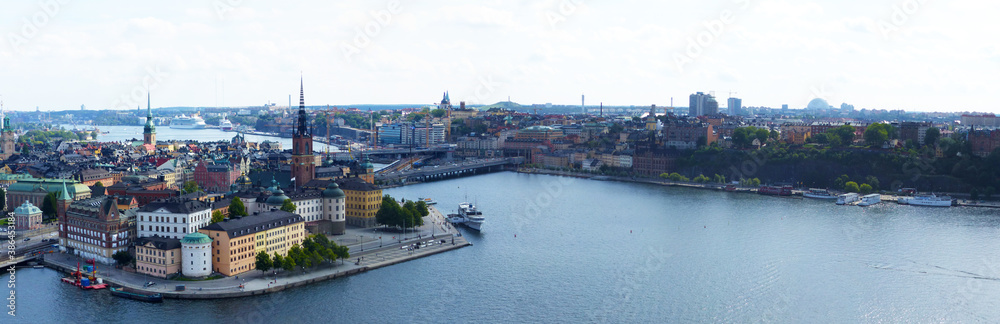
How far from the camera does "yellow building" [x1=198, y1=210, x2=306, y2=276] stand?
28656 mm

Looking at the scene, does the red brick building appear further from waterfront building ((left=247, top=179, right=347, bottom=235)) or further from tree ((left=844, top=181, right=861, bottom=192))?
waterfront building ((left=247, top=179, right=347, bottom=235))

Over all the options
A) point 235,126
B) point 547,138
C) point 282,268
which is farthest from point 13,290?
point 235,126

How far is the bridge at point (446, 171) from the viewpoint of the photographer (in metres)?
63.2

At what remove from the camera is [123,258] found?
97.0 ft

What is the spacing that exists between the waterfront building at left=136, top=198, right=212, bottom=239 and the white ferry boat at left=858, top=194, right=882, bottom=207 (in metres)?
35.5

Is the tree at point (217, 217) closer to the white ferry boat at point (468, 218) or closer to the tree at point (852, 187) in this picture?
the white ferry boat at point (468, 218)

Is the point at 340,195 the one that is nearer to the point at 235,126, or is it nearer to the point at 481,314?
the point at 481,314

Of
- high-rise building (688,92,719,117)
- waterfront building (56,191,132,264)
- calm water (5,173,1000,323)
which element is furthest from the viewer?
high-rise building (688,92,719,117)

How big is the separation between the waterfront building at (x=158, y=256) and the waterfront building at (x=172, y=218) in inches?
45.6

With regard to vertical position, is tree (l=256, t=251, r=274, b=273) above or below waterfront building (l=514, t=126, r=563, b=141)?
below

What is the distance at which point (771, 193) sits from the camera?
5541cm

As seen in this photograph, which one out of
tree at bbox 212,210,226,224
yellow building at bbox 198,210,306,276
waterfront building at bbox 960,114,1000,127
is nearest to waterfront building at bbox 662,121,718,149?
waterfront building at bbox 960,114,1000,127

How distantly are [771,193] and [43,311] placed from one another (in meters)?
42.5

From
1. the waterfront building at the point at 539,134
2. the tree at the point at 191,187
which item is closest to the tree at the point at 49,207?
the tree at the point at 191,187
